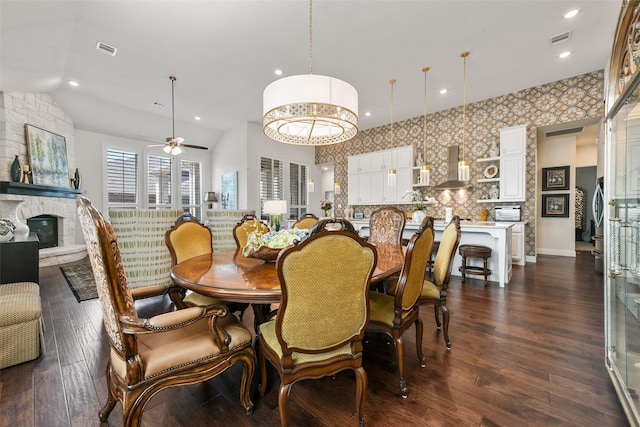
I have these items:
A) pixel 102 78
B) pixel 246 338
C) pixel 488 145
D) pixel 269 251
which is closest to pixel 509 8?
pixel 488 145

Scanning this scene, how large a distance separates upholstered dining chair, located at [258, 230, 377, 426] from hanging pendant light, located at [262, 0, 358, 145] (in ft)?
4.37

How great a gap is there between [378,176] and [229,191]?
4.25 m

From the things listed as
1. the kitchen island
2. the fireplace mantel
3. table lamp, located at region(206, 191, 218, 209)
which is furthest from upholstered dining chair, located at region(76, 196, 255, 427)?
table lamp, located at region(206, 191, 218, 209)

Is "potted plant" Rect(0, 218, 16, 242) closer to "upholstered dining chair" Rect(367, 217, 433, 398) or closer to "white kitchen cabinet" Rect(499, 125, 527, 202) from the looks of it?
"upholstered dining chair" Rect(367, 217, 433, 398)

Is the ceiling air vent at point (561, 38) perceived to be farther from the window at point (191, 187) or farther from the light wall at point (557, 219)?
the window at point (191, 187)

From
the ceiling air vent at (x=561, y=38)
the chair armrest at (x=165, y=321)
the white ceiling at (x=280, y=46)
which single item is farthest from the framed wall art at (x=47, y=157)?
the ceiling air vent at (x=561, y=38)

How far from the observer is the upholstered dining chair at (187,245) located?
6.55 ft

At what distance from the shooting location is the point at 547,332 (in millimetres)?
2324

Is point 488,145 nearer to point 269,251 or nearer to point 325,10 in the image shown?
point 325,10

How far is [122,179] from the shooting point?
6.85m

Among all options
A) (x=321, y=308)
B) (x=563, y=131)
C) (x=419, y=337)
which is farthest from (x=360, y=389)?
(x=563, y=131)

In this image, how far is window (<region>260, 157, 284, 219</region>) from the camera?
24.2 feet

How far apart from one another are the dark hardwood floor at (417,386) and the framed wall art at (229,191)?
4813mm

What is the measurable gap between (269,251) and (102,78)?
5.42 metres
